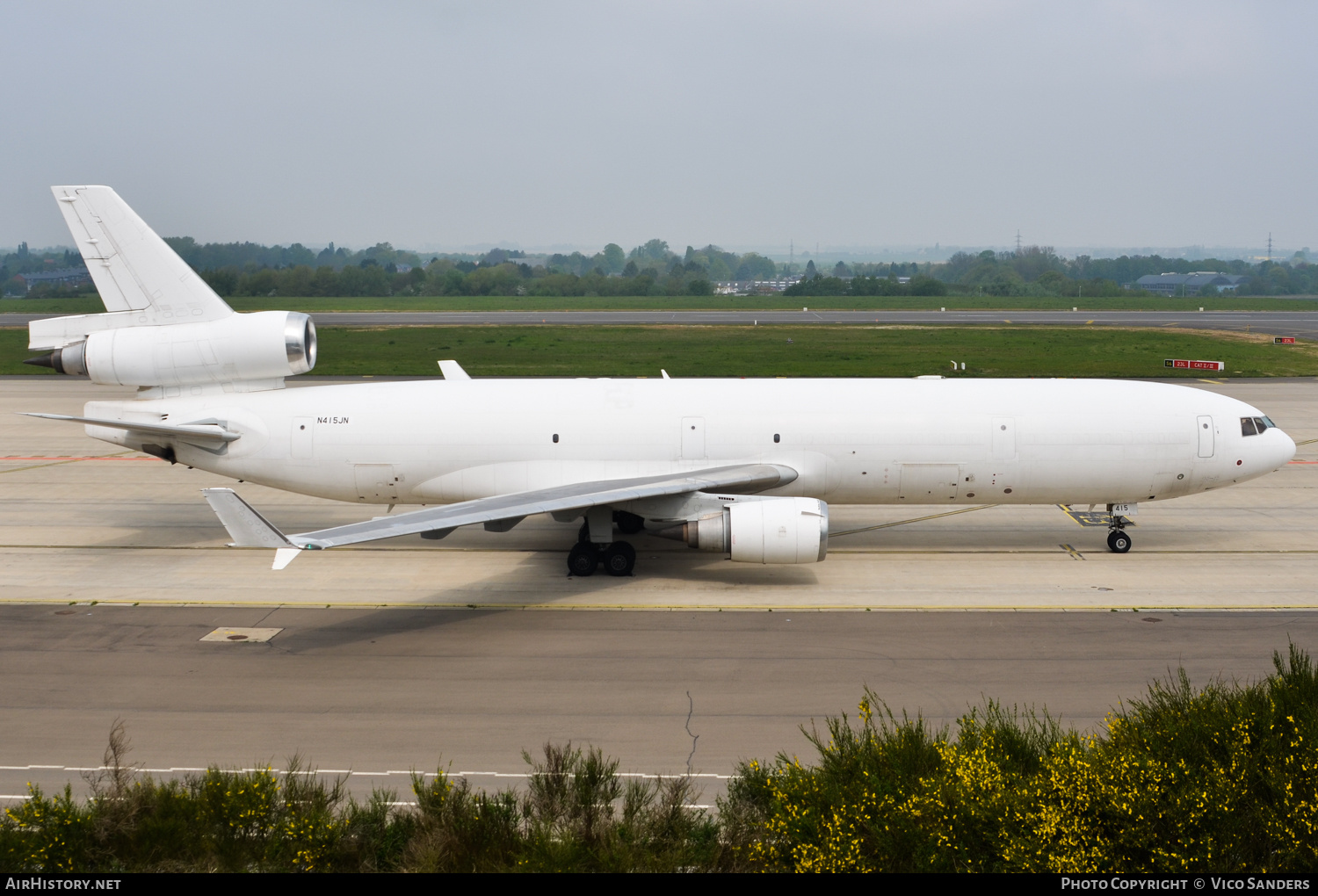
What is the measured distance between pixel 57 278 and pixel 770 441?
6607 inches

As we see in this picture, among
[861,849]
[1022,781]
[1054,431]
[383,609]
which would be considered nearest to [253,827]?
[861,849]

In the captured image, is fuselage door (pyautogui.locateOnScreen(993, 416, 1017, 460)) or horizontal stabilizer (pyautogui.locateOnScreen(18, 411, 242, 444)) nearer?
horizontal stabilizer (pyautogui.locateOnScreen(18, 411, 242, 444))

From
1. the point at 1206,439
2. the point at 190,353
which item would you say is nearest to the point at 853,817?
the point at 1206,439

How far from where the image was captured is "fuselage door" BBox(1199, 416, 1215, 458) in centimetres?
2547

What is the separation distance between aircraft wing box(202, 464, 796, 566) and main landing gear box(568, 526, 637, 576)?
1.48m

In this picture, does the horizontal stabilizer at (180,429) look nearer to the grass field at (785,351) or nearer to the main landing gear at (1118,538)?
the main landing gear at (1118,538)

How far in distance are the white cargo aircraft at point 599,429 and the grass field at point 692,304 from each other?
301ft

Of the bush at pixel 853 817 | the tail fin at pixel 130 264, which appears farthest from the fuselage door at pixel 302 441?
the bush at pixel 853 817

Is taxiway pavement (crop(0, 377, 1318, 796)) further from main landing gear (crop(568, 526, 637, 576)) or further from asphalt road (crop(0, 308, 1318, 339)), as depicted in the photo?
asphalt road (crop(0, 308, 1318, 339))

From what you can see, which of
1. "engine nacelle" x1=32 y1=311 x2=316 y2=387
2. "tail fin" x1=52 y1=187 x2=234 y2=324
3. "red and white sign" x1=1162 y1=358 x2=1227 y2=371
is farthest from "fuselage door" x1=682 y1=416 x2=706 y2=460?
"red and white sign" x1=1162 y1=358 x2=1227 y2=371

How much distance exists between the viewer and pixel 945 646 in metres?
19.5

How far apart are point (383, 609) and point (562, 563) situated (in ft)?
16.2

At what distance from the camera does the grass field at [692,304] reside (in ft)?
395

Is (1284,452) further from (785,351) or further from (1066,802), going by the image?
(785,351)
